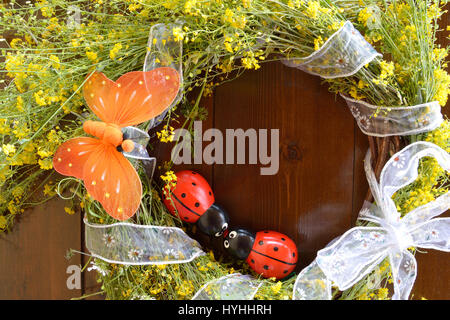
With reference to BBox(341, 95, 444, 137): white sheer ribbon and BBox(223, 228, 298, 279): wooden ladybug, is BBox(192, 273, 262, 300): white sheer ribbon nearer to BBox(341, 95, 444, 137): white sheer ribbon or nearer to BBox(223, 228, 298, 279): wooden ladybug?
BBox(223, 228, 298, 279): wooden ladybug

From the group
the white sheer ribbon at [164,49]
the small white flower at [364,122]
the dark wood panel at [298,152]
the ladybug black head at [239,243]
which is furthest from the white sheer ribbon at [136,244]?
the small white flower at [364,122]

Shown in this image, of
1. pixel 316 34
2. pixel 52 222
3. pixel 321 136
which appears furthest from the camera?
pixel 52 222

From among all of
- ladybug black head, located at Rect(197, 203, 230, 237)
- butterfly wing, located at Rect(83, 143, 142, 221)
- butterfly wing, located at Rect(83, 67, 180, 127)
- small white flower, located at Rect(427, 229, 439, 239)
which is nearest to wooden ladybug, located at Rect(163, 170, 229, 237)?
ladybug black head, located at Rect(197, 203, 230, 237)

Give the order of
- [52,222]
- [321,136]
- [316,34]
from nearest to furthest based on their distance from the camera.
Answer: [316,34], [321,136], [52,222]

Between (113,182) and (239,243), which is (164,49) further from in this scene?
(239,243)

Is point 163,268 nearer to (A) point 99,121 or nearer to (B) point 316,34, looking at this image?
(A) point 99,121

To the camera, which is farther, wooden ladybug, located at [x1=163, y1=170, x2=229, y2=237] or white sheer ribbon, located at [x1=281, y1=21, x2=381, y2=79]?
wooden ladybug, located at [x1=163, y1=170, x2=229, y2=237]

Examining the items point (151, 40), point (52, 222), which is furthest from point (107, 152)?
point (52, 222)

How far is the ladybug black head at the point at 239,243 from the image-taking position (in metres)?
1.19

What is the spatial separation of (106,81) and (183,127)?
0.29 meters

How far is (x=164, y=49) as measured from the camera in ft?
3.57

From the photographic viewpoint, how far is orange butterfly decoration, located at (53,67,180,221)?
1.09 metres

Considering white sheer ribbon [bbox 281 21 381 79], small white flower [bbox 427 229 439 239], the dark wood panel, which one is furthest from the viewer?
the dark wood panel

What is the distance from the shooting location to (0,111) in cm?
116
